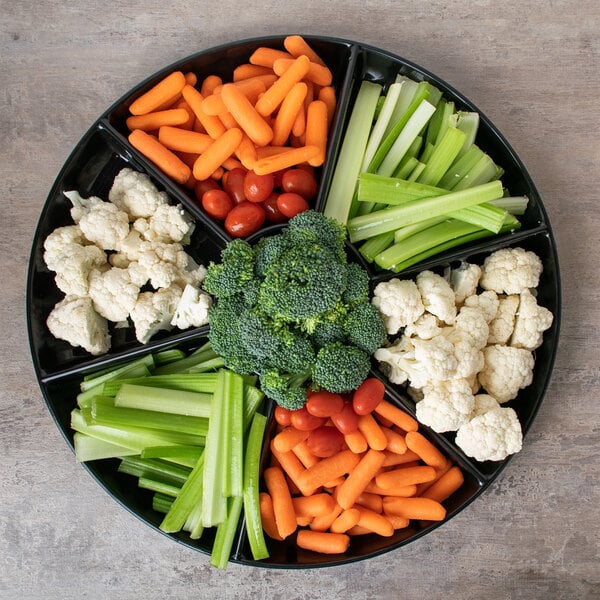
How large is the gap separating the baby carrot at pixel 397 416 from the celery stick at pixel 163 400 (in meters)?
0.65

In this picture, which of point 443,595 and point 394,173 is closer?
point 394,173

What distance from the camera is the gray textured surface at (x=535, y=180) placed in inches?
94.3

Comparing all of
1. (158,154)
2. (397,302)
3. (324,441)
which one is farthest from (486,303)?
(158,154)

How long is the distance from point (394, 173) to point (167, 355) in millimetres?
1151

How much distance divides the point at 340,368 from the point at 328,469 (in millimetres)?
429

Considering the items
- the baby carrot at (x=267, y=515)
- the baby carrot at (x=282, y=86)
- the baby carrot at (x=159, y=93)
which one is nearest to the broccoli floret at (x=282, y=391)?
the baby carrot at (x=267, y=515)

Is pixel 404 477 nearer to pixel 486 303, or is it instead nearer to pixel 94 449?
pixel 486 303

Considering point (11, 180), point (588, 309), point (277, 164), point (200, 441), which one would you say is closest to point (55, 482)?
point (200, 441)

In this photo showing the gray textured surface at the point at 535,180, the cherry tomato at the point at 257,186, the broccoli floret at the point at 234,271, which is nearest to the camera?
the broccoli floret at the point at 234,271

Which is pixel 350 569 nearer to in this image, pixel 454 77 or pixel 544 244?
pixel 544 244

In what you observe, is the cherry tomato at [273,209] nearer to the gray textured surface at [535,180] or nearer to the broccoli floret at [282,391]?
the broccoli floret at [282,391]

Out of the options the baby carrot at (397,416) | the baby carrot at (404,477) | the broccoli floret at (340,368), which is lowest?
the baby carrot at (404,477)

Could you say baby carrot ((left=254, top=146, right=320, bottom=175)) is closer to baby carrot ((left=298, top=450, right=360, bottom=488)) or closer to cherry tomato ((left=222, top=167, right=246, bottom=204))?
cherry tomato ((left=222, top=167, right=246, bottom=204))

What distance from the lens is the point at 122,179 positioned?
85.8 inches
